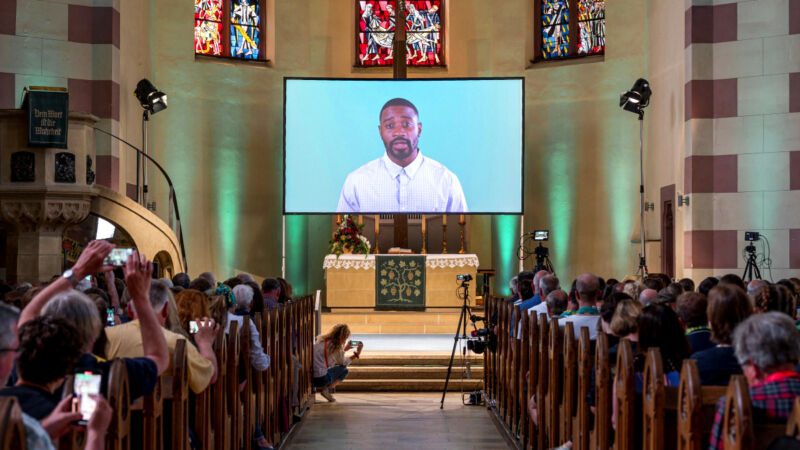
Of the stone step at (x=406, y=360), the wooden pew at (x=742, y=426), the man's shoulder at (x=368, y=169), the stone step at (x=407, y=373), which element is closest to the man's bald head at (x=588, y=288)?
the wooden pew at (x=742, y=426)

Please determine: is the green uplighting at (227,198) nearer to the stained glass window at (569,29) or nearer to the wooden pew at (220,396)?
the stained glass window at (569,29)

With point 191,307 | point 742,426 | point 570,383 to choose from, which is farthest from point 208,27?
point 742,426

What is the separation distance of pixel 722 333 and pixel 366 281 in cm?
930

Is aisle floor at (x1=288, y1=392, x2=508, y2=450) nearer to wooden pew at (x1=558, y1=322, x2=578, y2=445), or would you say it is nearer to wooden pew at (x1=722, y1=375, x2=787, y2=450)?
wooden pew at (x1=558, y1=322, x2=578, y2=445)

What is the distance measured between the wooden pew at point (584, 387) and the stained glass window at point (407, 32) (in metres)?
11.1

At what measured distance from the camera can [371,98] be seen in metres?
12.7

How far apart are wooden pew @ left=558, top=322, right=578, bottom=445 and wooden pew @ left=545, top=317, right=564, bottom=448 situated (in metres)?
0.13

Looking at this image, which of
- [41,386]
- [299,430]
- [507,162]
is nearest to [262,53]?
[507,162]

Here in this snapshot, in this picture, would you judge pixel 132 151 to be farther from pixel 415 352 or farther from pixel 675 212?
pixel 675 212

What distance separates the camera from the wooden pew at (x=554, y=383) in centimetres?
496

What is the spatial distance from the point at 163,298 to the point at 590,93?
10798mm

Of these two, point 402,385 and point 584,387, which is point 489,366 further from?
point 584,387

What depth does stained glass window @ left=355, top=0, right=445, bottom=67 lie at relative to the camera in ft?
49.5

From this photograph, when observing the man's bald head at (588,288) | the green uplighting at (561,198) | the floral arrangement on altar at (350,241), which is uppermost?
the green uplighting at (561,198)
